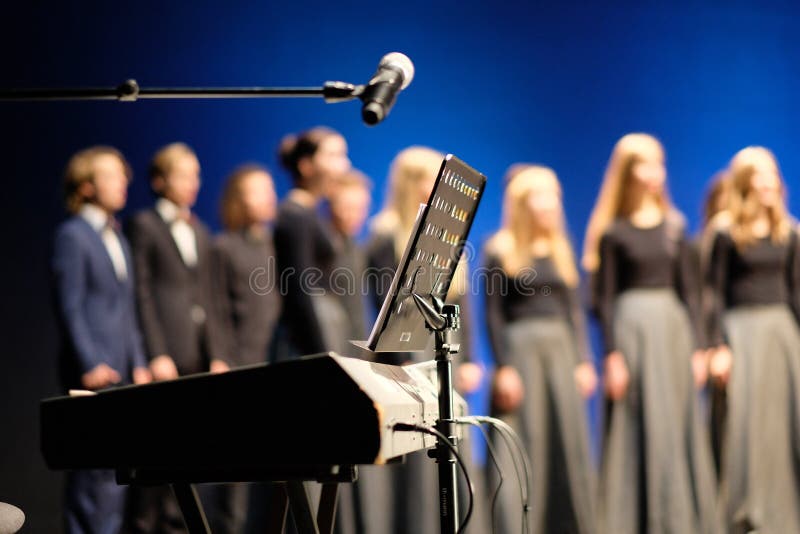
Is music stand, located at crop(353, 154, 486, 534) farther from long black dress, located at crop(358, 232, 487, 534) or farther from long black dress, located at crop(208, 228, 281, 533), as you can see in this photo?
long black dress, located at crop(208, 228, 281, 533)

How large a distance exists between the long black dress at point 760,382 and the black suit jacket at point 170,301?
2382 millimetres

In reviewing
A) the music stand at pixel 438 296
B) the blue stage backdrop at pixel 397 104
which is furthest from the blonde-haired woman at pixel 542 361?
the music stand at pixel 438 296

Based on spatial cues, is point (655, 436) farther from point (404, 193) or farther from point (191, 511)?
point (191, 511)

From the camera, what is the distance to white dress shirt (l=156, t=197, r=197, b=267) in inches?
167

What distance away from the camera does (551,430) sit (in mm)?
4359

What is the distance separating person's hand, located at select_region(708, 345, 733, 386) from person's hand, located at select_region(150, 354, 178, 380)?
248 cm

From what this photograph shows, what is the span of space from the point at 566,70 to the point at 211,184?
1.91 metres

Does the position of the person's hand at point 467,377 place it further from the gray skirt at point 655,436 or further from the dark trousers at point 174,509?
the dark trousers at point 174,509

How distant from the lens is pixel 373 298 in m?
4.30

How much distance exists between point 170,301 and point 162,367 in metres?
0.30

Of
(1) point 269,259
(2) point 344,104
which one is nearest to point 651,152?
(2) point 344,104

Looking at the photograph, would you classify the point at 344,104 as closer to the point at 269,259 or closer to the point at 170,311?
the point at 269,259

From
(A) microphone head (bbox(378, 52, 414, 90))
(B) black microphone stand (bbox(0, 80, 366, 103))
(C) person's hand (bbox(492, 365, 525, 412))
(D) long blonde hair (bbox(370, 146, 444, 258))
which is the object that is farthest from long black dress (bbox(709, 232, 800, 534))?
(B) black microphone stand (bbox(0, 80, 366, 103))

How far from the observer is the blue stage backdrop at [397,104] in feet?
13.9
